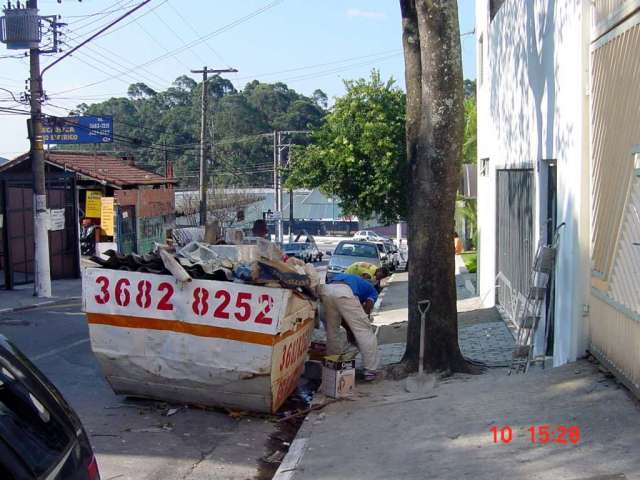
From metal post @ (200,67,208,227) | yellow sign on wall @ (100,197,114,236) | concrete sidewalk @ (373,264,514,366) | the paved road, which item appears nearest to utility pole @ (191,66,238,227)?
metal post @ (200,67,208,227)

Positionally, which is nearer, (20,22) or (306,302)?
(306,302)

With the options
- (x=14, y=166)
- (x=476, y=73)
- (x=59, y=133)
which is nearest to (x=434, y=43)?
(x=476, y=73)

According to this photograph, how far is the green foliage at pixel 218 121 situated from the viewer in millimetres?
64125

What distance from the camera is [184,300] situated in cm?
768

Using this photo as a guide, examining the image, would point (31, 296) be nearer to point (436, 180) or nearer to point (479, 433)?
point (436, 180)

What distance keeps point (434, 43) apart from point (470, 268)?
18.6 meters

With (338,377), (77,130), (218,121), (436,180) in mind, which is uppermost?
(218,121)

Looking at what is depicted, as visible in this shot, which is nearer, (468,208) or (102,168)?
(468,208)

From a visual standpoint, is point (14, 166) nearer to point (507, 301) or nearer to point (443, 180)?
point (507, 301)

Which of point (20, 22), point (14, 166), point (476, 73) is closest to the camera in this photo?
point (476, 73)

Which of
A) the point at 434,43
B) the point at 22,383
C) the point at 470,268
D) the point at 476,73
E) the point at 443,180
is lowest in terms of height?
the point at 470,268

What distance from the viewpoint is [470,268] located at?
1047 inches

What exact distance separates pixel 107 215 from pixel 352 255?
916 cm
